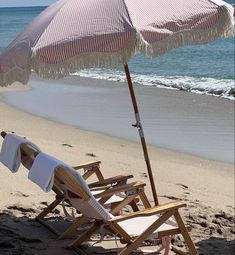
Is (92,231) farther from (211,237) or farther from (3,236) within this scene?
(211,237)

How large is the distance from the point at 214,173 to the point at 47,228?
3292 mm

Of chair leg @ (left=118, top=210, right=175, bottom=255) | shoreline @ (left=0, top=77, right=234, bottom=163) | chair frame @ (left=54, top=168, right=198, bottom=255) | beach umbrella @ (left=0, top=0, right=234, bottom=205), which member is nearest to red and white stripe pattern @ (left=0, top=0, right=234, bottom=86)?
beach umbrella @ (left=0, top=0, right=234, bottom=205)

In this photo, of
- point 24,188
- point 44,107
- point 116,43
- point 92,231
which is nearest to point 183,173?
point 24,188

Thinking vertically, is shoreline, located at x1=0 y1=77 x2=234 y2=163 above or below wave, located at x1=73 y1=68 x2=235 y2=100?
above

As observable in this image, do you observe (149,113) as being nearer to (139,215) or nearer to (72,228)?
(72,228)

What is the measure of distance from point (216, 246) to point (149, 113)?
23.9 ft

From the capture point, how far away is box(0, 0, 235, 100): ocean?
17.6 m

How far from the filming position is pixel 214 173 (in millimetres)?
8031

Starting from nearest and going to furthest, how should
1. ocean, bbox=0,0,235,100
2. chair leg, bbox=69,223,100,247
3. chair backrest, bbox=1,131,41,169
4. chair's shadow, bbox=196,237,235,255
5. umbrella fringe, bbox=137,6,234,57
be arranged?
umbrella fringe, bbox=137,6,234,57 < chair leg, bbox=69,223,100,247 < chair backrest, bbox=1,131,41,169 < chair's shadow, bbox=196,237,235,255 < ocean, bbox=0,0,235,100

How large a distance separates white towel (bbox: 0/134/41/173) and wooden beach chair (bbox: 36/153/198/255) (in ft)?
1.16

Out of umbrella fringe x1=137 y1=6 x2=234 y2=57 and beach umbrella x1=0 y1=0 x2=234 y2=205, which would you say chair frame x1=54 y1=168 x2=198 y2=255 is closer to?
beach umbrella x1=0 y1=0 x2=234 y2=205

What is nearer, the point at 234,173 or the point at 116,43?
the point at 116,43

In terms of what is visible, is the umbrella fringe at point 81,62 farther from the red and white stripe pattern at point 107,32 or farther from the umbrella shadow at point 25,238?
the umbrella shadow at point 25,238

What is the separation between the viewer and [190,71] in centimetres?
2262
